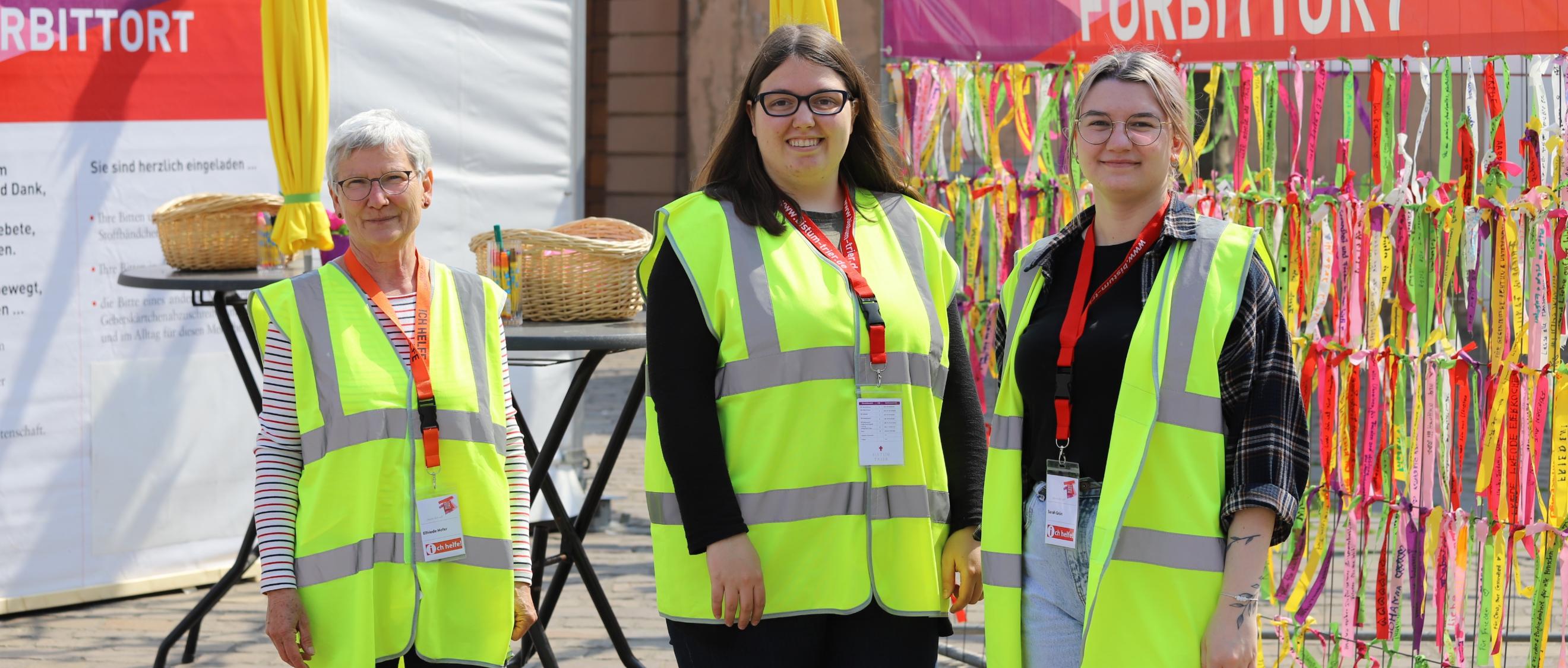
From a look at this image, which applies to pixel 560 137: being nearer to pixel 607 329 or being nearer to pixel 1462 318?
pixel 607 329

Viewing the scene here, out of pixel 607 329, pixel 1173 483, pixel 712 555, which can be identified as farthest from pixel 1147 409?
pixel 607 329

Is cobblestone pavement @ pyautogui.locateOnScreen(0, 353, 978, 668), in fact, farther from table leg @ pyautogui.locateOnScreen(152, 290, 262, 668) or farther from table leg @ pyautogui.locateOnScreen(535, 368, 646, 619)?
table leg @ pyautogui.locateOnScreen(535, 368, 646, 619)

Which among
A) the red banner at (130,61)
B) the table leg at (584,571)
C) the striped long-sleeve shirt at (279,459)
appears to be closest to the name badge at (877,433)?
the striped long-sleeve shirt at (279,459)

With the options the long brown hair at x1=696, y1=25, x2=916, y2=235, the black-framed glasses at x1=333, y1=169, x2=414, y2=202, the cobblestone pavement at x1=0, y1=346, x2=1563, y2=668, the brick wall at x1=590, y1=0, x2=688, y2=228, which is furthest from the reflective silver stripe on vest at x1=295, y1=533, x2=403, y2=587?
the brick wall at x1=590, y1=0, x2=688, y2=228

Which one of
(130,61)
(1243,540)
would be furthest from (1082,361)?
(130,61)

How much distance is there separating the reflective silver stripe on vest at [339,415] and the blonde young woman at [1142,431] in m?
0.90

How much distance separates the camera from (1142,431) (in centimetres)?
218

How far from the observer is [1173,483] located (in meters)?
2.21

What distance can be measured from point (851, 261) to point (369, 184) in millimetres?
835

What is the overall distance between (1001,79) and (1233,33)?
75 centimetres

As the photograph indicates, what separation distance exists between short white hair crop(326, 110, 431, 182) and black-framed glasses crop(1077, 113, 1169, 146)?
3.86 feet

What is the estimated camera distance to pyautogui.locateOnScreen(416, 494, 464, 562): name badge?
258 centimetres

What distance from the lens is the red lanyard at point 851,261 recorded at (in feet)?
7.97

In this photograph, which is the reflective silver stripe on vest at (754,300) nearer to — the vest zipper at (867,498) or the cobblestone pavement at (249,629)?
the vest zipper at (867,498)
